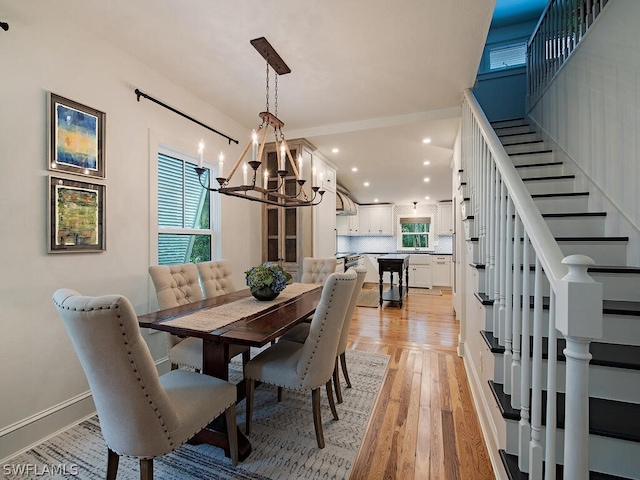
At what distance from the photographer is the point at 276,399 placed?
227 centimetres

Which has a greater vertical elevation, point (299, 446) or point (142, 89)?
point (142, 89)

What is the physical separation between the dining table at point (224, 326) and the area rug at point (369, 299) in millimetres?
3563

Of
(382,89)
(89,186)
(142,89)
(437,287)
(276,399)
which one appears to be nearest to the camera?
(89,186)

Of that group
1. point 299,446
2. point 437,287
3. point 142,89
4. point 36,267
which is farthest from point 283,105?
point 437,287

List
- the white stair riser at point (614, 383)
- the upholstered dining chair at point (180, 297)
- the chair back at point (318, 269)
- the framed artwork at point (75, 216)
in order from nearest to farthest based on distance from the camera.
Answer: the white stair riser at point (614, 383) → the framed artwork at point (75, 216) → the upholstered dining chair at point (180, 297) → the chair back at point (318, 269)

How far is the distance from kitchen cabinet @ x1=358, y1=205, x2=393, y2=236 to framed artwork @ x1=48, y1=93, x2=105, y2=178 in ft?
23.4

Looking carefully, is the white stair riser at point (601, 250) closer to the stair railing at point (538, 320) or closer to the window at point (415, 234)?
the stair railing at point (538, 320)

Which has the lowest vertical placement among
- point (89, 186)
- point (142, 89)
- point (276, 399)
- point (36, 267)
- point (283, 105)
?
point (276, 399)

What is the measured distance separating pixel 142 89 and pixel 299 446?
301 cm

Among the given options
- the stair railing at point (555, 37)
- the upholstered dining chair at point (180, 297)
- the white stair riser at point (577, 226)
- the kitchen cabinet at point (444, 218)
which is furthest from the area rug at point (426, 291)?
the upholstered dining chair at point (180, 297)

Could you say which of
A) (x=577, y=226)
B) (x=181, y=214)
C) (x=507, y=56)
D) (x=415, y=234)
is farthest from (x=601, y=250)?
(x=415, y=234)

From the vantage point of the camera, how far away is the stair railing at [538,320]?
733mm

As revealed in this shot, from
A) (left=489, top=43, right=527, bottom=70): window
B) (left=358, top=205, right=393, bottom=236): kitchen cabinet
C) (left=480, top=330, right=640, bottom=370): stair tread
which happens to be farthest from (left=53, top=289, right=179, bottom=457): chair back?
(left=358, top=205, right=393, bottom=236): kitchen cabinet

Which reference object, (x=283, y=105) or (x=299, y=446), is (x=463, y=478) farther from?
(x=283, y=105)
